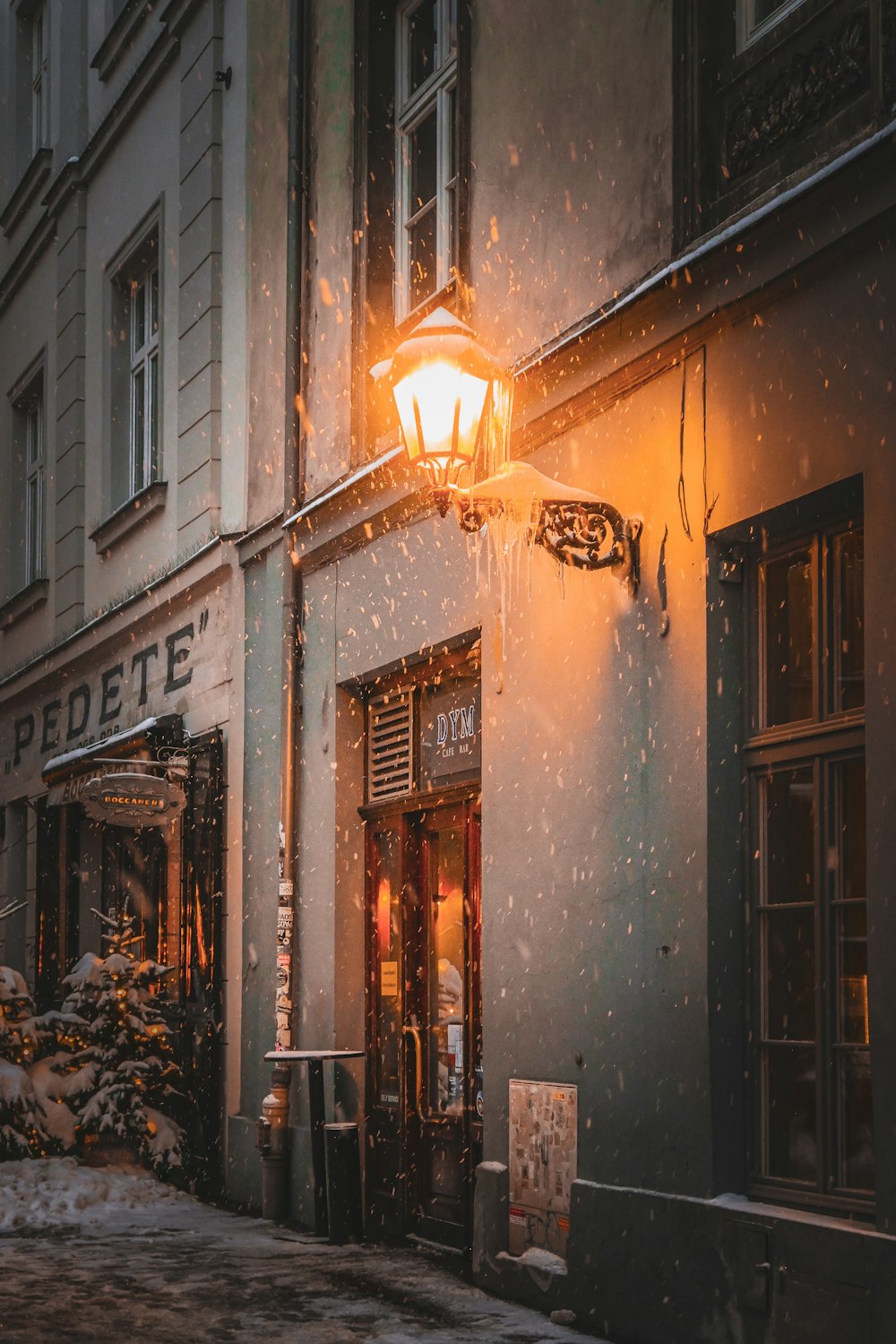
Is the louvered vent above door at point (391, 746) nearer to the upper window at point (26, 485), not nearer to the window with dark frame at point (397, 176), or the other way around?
the window with dark frame at point (397, 176)

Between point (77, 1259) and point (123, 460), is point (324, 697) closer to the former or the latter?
point (77, 1259)

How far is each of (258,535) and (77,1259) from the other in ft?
15.3

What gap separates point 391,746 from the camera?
9992 mm

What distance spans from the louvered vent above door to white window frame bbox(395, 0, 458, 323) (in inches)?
87.6

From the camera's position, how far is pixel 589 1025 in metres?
7.25

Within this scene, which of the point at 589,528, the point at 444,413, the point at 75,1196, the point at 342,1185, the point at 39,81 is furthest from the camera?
the point at 39,81

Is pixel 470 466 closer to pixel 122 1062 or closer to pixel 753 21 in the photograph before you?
pixel 753 21

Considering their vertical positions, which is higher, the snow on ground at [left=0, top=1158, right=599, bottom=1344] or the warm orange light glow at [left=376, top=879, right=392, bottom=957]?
the warm orange light glow at [left=376, top=879, right=392, bottom=957]

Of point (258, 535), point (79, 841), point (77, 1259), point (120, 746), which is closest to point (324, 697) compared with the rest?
point (258, 535)

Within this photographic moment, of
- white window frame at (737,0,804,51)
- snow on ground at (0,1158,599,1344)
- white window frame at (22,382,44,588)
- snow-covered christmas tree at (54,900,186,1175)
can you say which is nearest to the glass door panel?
snow on ground at (0,1158,599,1344)

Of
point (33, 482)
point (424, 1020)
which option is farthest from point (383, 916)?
point (33, 482)

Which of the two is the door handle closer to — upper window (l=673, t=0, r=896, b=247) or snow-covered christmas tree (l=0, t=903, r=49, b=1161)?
snow-covered christmas tree (l=0, t=903, r=49, b=1161)

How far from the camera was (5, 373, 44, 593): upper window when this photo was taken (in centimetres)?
1773

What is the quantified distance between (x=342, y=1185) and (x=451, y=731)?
2465 mm
